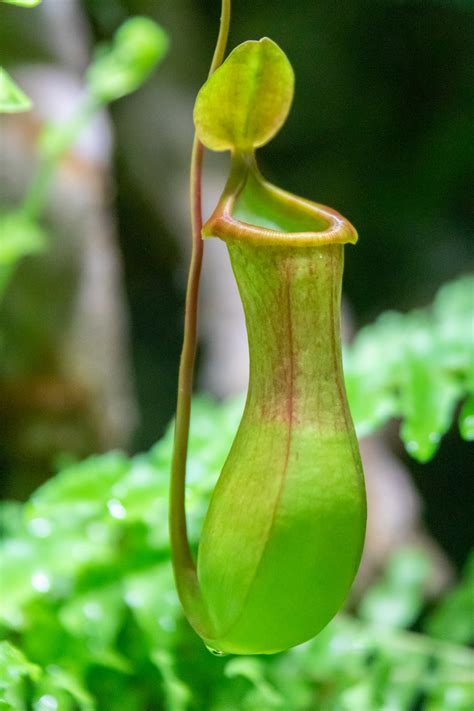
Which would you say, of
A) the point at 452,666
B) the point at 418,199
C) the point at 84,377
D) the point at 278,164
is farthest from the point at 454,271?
the point at 452,666

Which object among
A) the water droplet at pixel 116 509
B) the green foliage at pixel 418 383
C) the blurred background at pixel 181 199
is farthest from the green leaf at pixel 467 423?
the blurred background at pixel 181 199

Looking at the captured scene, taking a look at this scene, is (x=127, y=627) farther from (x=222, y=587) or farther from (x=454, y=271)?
(x=454, y=271)

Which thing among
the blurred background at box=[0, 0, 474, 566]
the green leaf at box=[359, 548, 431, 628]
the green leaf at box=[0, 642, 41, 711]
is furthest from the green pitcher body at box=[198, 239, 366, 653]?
the blurred background at box=[0, 0, 474, 566]

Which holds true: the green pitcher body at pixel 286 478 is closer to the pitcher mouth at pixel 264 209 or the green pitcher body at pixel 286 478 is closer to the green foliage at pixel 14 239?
the pitcher mouth at pixel 264 209

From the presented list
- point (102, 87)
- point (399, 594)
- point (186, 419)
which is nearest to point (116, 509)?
point (186, 419)

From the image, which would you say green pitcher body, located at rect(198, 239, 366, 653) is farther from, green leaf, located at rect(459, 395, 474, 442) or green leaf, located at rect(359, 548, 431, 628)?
green leaf, located at rect(359, 548, 431, 628)
